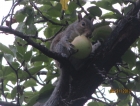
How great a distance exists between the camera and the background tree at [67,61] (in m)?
1.70

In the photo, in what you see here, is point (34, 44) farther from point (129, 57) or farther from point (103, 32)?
point (129, 57)

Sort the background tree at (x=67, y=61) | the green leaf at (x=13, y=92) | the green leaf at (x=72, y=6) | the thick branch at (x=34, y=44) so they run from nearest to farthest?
1. the thick branch at (x=34, y=44)
2. the background tree at (x=67, y=61)
3. the green leaf at (x=72, y=6)
4. the green leaf at (x=13, y=92)

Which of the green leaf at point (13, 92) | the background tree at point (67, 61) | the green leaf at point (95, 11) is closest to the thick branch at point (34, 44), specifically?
the background tree at point (67, 61)

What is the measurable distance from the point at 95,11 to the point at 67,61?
0.47 metres

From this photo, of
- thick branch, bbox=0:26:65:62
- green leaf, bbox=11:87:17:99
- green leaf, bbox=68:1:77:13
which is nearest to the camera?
thick branch, bbox=0:26:65:62

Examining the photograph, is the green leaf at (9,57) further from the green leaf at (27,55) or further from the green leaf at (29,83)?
the green leaf at (29,83)

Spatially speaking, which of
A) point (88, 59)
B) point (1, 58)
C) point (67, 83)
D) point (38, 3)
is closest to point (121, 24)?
point (88, 59)

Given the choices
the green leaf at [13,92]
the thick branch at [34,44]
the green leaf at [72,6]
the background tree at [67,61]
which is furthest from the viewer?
the green leaf at [13,92]

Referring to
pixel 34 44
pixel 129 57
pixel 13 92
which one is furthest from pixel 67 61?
pixel 13 92

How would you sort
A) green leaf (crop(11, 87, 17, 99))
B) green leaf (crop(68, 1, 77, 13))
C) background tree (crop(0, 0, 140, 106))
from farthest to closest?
green leaf (crop(11, 87, 17, 99))
green leaf (crop(68, 1, 77, 13))
background tree (crop(0, 0, 140, 106))

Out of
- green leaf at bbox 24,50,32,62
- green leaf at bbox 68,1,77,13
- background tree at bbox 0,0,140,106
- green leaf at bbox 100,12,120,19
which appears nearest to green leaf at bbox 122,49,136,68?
background tree at bbox 0,0,140,106

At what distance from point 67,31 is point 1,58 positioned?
48 centimetres

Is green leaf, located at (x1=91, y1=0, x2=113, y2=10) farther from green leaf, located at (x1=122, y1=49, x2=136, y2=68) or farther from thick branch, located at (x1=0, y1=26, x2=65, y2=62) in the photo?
thick branch, located at (x1=0, y1=26, x2=65, y2=62)

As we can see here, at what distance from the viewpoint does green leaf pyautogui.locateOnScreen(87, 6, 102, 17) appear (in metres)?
1.90
